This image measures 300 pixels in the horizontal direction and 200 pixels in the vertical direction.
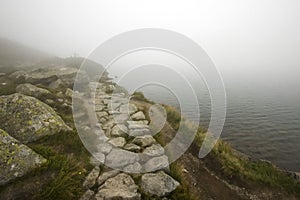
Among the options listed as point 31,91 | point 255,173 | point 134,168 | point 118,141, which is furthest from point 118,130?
point 255,173

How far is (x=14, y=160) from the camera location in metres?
3.80

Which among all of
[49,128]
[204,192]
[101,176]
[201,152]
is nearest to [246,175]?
[201,152]

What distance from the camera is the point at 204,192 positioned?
17.9 ft

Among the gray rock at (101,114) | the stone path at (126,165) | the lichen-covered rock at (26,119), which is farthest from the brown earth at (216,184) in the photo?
the lichen-covered rock at (26,119)

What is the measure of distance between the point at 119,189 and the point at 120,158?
1.18 metres

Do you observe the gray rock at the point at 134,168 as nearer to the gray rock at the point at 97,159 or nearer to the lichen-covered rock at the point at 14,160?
the gray rock at the point at 97,159

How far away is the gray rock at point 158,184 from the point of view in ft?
13.4

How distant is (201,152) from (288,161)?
26.4 feet

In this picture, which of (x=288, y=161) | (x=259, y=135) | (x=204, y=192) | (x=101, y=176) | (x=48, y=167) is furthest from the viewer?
(x=259, y=135)

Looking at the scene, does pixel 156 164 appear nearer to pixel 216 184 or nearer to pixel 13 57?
pixel 216 184

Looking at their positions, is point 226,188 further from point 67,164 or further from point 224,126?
point 224,126

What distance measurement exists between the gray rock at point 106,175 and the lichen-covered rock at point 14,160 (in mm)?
1485

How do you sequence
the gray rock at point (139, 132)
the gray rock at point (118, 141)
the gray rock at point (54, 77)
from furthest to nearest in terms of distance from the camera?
the gray rock at point (54, 77) → the gray rock at point (139, 132) → the gray rock at point (118, 141)

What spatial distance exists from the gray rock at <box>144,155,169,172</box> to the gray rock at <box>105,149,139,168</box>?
0.41 metres
